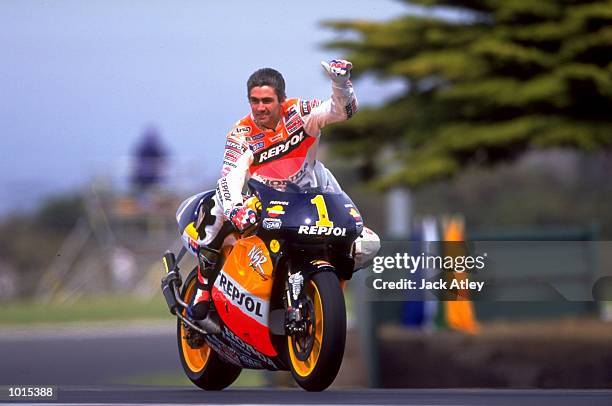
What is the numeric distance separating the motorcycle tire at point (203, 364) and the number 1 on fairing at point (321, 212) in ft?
4.42

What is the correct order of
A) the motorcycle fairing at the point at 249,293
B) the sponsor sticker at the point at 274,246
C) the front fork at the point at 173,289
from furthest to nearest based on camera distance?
the front fork at the point at 173,289, the motorcycle fairing at the point at 249,293, the sponsor sticker at the point at 274,246

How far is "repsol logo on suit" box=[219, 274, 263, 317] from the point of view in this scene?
789 cm

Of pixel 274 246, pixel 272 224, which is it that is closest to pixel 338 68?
pixel 272 224

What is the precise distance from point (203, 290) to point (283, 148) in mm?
1003

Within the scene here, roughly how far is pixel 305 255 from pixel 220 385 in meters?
1.45

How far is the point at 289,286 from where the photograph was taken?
25.2ft

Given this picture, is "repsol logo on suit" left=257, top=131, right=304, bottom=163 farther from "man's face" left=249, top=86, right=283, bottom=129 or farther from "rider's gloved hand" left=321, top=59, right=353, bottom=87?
"rider's gloved hand" left=321, top=59, right=353, bottom=87

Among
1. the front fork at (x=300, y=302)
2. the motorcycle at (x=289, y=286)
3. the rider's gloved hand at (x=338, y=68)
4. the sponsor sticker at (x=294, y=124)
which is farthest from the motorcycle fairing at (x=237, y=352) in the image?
the rider's gloved hand at (x=338, y=68)

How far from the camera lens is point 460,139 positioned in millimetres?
→ 21766

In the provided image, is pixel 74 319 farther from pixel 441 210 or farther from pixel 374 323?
pixel 441 210

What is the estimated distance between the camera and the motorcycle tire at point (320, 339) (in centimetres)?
738

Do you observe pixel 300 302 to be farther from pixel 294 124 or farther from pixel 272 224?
pixel 294 124

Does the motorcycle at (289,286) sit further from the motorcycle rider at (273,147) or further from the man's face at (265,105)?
the man's face at (265,105)

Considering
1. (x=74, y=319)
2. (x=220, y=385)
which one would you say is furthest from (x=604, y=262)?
(x=74, y=319)
